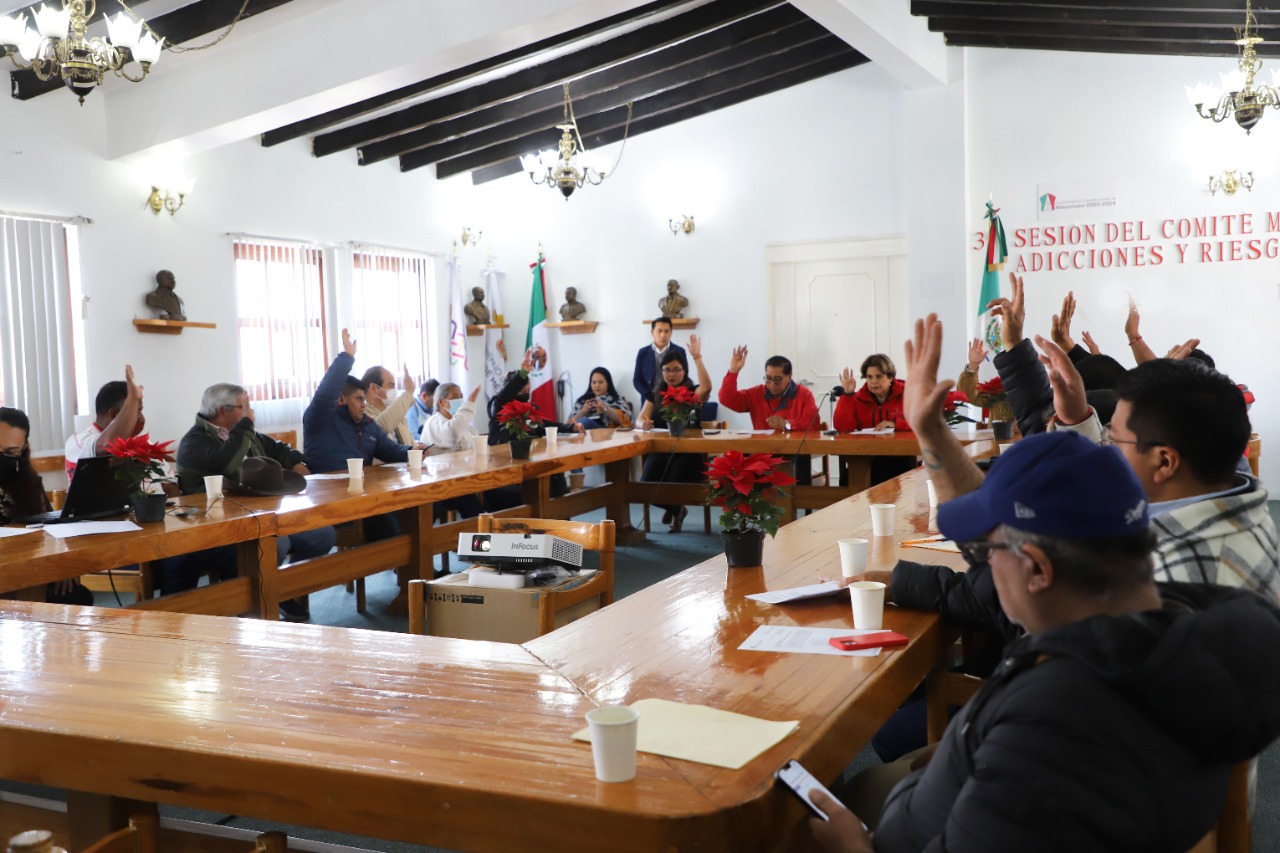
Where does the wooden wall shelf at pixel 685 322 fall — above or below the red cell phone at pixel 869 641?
above

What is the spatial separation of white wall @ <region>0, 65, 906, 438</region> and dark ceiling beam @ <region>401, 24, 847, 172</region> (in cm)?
38

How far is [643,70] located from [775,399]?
2.75m

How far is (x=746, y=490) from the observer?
8.55 ft

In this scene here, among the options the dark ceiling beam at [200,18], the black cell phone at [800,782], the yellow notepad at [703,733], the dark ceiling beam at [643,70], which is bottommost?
the black cell phone at [800,782]

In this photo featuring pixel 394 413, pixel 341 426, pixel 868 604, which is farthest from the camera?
pixel 394 413

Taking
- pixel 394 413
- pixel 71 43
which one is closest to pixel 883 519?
pixel 71 43

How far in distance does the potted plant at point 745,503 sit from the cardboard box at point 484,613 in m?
0.57

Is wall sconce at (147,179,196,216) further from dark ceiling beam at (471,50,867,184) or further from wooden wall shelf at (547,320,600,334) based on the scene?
wooden wall shelf at (547,320,600,334)

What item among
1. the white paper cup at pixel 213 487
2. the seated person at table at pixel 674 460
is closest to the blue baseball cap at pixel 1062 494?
the white paper cup at pixel 213 487

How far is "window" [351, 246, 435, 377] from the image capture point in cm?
858

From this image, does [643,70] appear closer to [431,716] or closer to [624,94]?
[624,94]

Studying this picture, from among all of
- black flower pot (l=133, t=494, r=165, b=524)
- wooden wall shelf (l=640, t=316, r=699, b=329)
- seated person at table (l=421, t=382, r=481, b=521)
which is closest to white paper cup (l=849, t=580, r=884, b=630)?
black flower pot (l=133, t=494, r=165, b=524)

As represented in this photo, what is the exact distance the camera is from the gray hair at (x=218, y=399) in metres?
4.62

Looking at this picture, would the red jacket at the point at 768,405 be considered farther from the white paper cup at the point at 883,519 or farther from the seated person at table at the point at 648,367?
the white paper cup at the point at 883,519
